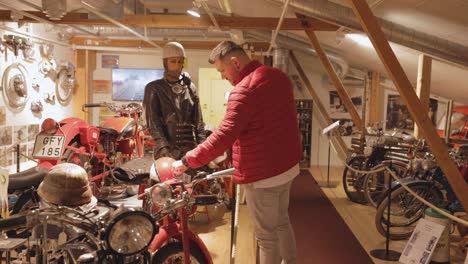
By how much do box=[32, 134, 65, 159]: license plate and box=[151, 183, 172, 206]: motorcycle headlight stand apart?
2.25 metres

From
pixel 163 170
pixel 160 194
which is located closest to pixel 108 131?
pixel 163 170

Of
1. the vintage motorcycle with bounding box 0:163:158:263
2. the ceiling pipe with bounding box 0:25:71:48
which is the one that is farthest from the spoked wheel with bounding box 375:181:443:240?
the ceiling pipe with bounding box 0:25:71:48

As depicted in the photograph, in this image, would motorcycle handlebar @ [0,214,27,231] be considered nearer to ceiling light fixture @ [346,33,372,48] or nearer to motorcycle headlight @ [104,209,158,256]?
motorcycle headlight @ [104,209,158,256]

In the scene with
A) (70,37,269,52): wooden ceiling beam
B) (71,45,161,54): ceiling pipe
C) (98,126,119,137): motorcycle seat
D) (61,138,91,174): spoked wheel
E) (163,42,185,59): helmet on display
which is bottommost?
(61,138,91,174): spoked wheel

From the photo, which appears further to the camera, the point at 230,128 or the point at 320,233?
the point at 320,233

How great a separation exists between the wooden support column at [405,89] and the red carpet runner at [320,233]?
41.6 inches

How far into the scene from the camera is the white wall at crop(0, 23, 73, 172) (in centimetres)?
612

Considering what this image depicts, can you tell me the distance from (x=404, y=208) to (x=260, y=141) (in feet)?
9.62

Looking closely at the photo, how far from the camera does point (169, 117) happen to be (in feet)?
12.3

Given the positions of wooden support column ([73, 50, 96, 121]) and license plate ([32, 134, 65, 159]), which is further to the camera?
wooden support column ([73, 50, 96, 121])

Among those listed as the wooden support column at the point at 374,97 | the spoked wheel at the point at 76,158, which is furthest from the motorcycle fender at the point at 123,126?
the wooden support column at the point at 374,97

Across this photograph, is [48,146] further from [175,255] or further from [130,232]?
[130,232]

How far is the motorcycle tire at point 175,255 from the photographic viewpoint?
235 cm

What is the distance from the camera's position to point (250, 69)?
2.42 m
